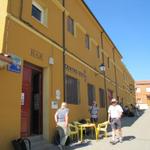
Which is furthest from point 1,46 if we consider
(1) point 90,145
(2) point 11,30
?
(1) point 90,145

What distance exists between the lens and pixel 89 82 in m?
16.8

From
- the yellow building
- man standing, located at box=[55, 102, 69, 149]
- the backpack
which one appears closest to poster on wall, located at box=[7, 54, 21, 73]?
the yellow building

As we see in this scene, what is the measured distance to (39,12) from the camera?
11.3 metres

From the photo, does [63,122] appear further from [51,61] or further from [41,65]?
[51,61]

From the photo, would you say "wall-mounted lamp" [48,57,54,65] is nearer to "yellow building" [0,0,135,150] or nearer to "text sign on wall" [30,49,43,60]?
"yellow building" [0,0,135,150]

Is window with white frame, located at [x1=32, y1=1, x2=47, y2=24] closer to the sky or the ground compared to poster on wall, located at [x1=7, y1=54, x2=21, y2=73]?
closer to the sky

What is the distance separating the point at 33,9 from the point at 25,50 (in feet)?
7.71

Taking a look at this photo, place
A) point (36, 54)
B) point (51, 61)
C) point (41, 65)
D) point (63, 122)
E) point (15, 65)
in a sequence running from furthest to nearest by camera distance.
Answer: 1. point (51, 61)
2. point (41, 65)
3. point (36, 54)
4. point (63, 122)
5. point (15, 65)

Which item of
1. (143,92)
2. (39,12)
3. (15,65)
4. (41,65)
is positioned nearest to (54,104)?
(41,65)

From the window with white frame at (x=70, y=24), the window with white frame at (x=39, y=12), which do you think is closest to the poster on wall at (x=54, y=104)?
the window with white frame at (x=39, y=12)

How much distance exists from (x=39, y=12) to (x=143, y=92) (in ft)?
220

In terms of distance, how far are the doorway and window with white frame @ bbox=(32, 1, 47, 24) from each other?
2.24 meters

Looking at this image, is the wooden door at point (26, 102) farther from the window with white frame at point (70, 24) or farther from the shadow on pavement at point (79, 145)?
the window with white frame at point (70, 24)

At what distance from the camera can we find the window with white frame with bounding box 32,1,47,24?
1087 centimetres
